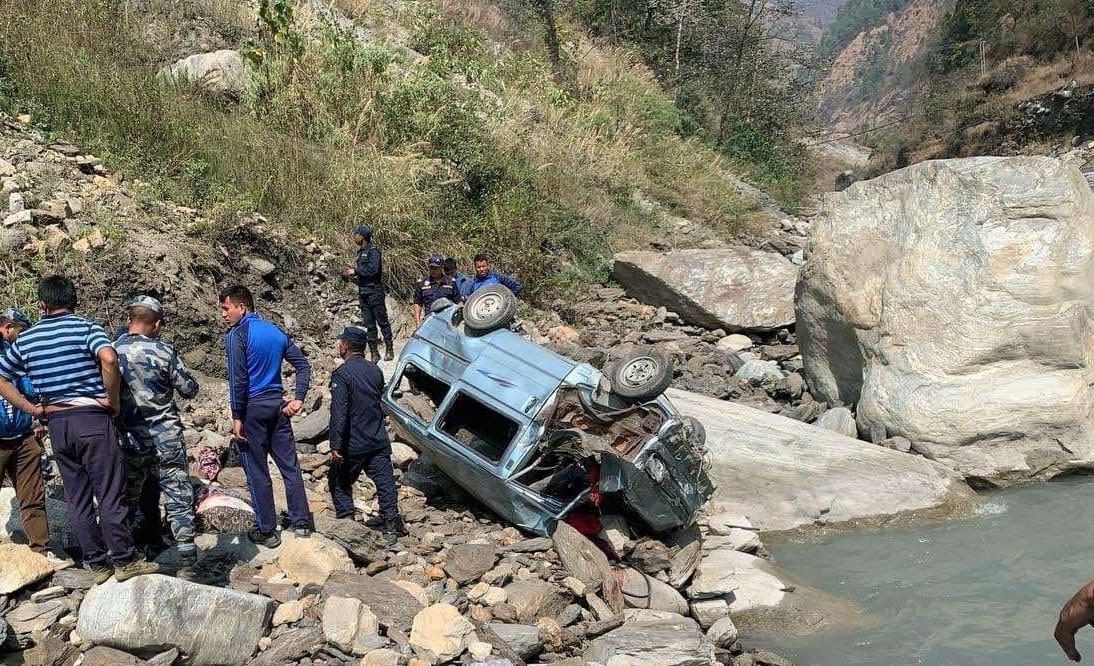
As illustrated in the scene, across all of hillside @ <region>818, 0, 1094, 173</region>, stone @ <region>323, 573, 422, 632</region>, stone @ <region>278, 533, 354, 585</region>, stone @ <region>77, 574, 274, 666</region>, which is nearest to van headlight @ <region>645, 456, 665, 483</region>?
stone @ <region>323, 573, 422, 632</region>

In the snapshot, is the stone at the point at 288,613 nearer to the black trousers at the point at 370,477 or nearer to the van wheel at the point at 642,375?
the black trousers at the point at 370,477

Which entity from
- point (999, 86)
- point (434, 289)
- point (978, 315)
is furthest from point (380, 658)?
point (999, 86)

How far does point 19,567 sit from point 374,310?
4.63m

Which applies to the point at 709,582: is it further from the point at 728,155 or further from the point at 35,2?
the point at 728,155

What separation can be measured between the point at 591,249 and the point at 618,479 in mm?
8801

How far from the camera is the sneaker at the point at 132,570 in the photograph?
434 cm

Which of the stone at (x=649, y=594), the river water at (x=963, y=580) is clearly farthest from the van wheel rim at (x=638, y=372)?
the river water at (x=963, y=580)

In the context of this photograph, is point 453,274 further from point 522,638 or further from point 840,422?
point 522,638

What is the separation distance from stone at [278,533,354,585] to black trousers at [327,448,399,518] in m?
0.60

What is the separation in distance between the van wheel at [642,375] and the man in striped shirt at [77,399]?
312 cm

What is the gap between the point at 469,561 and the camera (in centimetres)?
542

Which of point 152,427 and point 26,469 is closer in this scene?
point 152,427

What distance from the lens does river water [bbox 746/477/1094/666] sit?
5.49 m

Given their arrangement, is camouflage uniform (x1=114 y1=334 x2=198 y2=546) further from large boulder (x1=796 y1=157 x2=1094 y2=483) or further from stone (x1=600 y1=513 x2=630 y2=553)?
large boulder (x1=796 y1=157 x2=1094 y2=483)
